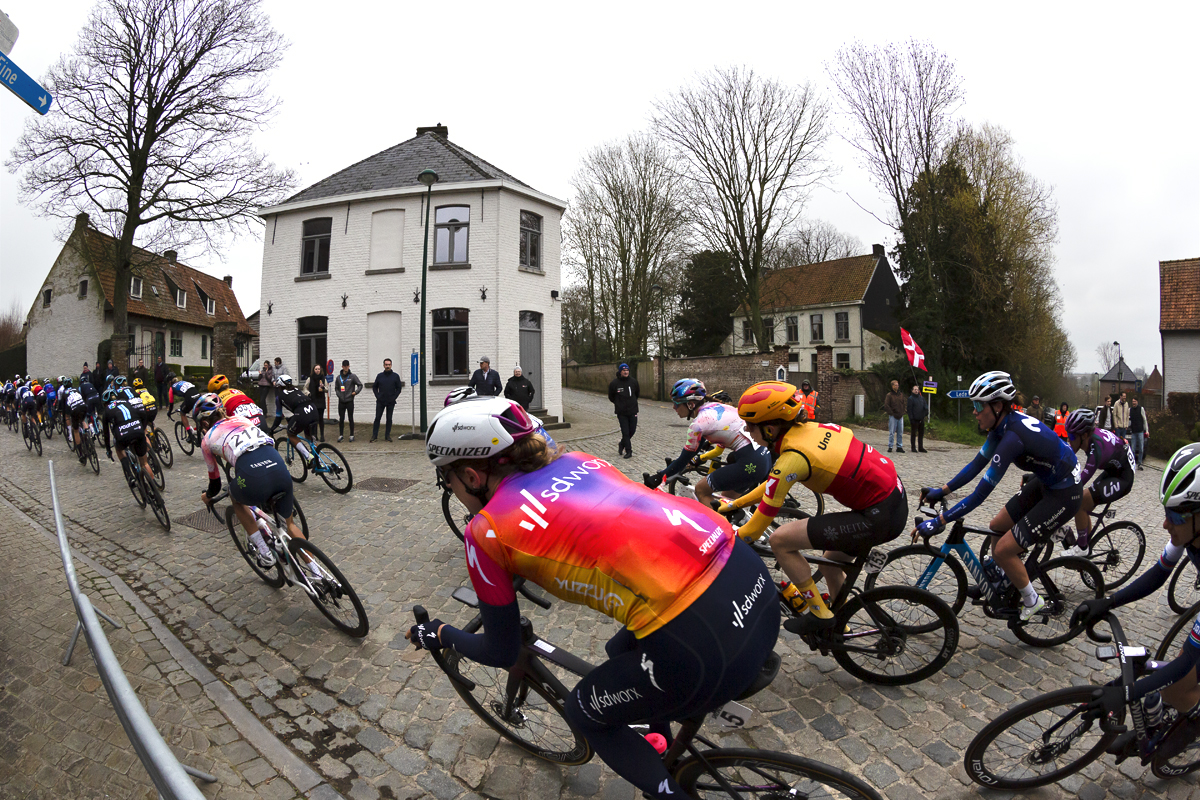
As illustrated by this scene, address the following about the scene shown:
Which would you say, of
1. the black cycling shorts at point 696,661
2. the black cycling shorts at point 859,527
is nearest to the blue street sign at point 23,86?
the black cycling shorts at point 696,661

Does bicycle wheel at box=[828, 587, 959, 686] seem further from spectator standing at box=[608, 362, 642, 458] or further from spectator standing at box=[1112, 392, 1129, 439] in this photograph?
spectator standing at box=[1112, 392, 1129, 439]

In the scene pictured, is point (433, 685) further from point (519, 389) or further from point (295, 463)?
point (519, 389)

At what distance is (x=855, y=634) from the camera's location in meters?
3.85

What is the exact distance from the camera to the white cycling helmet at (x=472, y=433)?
2129 mm

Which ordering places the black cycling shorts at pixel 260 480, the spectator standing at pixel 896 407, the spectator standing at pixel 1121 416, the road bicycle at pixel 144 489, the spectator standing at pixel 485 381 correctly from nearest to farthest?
the black cycling shorts at pixel 260 480 < the road bicycle at pixel 144 489 < the spectator standing at pixel 485 381 < the spectator standing at pixel 896 407 < the spectator standing at pixel 1121 416

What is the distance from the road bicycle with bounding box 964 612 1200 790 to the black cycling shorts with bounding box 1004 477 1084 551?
118 centimetres

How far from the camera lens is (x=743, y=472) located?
5.74m

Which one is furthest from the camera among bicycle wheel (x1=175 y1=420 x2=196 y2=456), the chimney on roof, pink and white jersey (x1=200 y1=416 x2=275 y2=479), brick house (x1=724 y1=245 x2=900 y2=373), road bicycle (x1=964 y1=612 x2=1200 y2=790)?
brick house (x1=724 y1=245 x2=900 y2=373)

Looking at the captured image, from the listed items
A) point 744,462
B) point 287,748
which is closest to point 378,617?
point 287,748

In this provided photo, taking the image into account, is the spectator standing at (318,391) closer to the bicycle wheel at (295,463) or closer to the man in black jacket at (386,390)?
the man in black jacket at (386,390)

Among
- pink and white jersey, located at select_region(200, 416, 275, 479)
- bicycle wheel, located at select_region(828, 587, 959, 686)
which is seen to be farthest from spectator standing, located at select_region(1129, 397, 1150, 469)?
pink and white jersey, located at select_region(200, 416, 275, 479)

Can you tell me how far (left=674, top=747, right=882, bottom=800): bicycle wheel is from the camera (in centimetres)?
205

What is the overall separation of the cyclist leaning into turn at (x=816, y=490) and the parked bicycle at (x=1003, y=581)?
54cm

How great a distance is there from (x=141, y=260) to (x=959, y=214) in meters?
32.0
